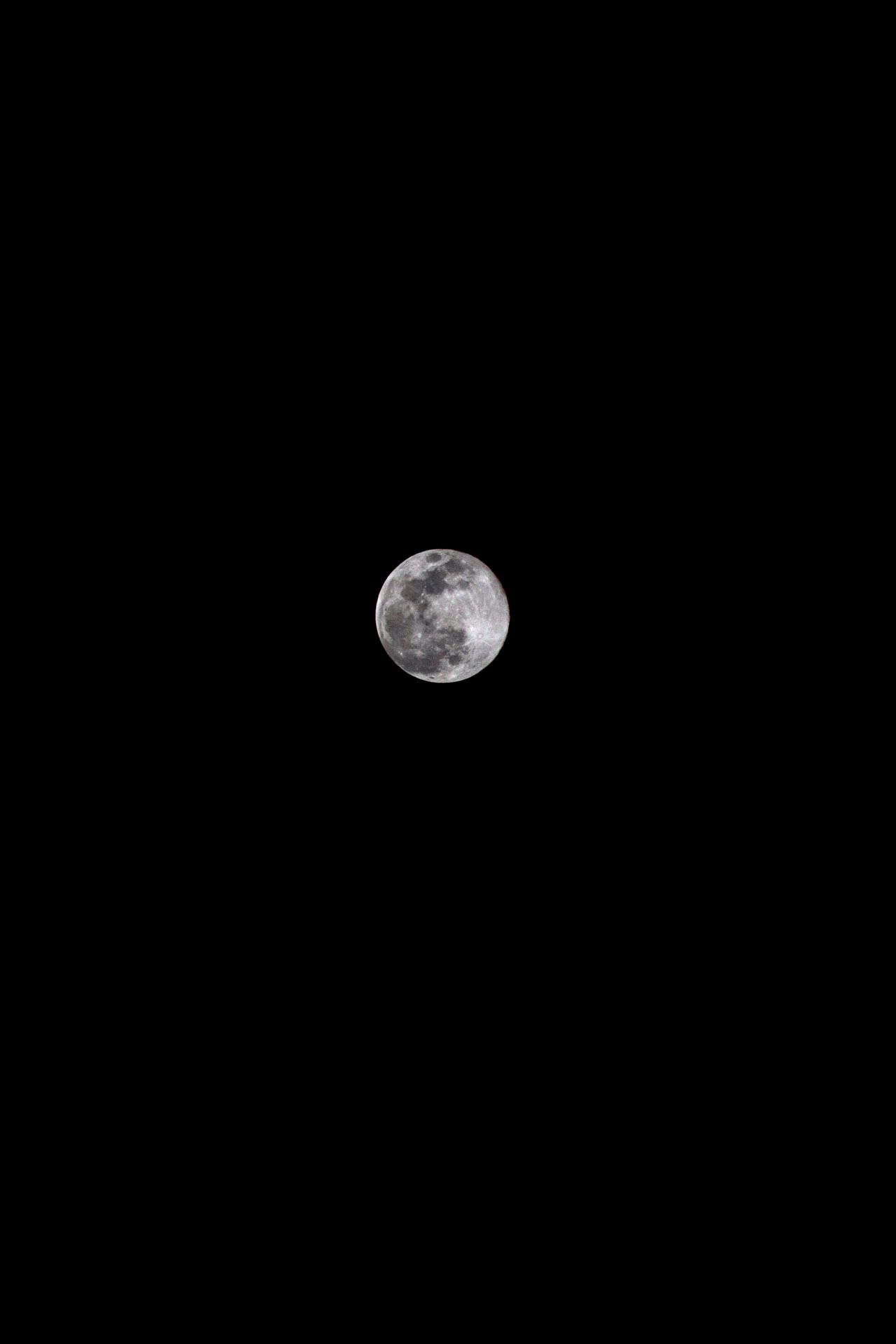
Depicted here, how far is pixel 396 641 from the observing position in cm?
479

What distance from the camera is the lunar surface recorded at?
4688 mm

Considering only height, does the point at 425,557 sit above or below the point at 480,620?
above

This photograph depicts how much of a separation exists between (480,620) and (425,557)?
1.77ft

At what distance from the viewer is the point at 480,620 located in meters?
4.73

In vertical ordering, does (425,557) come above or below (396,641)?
above

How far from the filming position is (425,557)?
4816 mm

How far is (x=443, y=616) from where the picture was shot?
184 inches

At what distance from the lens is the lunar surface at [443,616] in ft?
15.4

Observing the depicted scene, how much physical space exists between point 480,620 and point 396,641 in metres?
0.55
